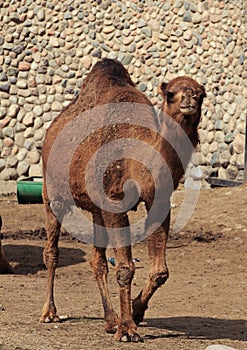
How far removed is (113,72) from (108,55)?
9.00 metres

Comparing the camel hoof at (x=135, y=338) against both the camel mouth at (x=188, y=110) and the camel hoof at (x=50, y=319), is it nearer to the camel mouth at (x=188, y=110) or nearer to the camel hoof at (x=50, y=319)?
the camel hoof at (x=50, y=319)

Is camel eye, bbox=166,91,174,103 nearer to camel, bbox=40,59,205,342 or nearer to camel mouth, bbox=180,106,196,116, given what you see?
camel, bbox=40,59,205,342

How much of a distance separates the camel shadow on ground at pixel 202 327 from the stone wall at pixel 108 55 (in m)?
8.76

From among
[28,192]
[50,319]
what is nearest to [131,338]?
[50,319]

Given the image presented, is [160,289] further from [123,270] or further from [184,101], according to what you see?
[184,101]

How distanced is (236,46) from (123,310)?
35.9ft

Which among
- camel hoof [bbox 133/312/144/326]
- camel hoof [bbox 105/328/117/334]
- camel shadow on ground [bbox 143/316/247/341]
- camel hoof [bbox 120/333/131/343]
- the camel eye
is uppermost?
the camel eye

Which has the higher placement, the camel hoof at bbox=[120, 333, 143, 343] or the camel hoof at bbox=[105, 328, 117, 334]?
the camel hoof at bbox=[120, 333, 143, 343]

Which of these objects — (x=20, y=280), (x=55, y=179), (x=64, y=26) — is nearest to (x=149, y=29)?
(x=64, y=26)

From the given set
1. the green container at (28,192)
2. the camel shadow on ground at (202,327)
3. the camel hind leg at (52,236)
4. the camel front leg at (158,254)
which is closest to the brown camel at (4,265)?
the camel hind leg at (52,236)

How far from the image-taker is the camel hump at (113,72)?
753 centimetres

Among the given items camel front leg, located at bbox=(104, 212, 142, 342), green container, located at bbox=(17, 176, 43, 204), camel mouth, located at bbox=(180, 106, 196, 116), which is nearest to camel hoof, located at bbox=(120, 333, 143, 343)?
camel front leg, located at bbox=(104, 212, 142, 342)

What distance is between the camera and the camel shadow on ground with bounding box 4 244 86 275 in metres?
11.1

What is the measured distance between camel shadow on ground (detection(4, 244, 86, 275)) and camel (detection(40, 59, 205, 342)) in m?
3.38
